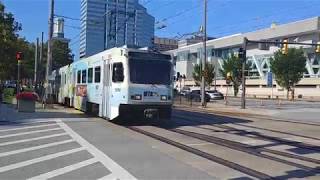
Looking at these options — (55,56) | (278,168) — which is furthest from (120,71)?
(55,56)

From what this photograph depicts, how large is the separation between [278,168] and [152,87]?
11319mm

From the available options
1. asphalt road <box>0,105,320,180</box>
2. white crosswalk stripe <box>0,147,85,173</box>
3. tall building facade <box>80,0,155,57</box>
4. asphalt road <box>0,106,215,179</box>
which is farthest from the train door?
tall building facade <box>80,0,155,57</box>

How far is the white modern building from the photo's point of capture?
100 metres

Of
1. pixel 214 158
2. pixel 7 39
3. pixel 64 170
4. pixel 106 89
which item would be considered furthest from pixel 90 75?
pixel 7 39

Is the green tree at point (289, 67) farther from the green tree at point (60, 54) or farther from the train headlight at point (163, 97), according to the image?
the train headlight at point (163, 97)

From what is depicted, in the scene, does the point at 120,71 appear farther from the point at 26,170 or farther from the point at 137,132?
the point at 26,170

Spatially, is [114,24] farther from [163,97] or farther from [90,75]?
[163,97]

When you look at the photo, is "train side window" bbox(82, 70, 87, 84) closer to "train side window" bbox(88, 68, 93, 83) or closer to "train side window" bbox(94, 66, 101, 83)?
"train side window" bbox(88, 68, 93, 83)

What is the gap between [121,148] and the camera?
15.7 meters

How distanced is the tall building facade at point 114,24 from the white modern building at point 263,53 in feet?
98.4

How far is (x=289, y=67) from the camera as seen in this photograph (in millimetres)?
85875

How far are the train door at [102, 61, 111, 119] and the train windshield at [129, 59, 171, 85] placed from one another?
6.35 feet

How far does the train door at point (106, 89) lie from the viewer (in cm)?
2478

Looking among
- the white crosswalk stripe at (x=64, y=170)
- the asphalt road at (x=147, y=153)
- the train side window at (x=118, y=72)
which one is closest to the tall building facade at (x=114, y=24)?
the train side window at (x=118, y=72)
